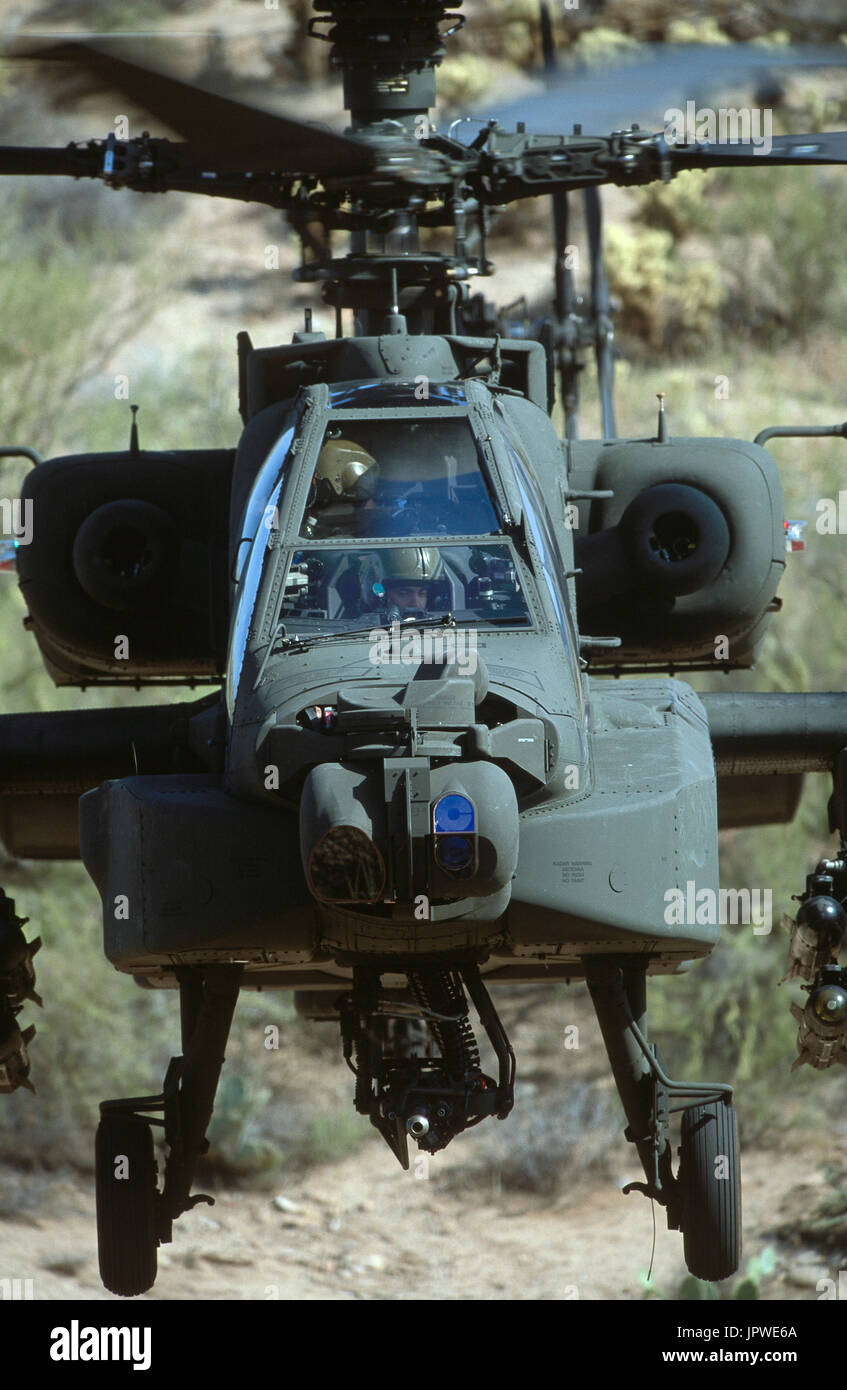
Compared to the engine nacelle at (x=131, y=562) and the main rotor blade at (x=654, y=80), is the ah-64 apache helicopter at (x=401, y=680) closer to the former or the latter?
the engine nacelle at (x=131, y=562)

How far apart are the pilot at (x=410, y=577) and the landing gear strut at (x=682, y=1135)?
1.36 meters

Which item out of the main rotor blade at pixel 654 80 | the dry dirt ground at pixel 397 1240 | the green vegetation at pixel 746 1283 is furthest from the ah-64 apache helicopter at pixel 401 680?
the dry dirt ground at pixel 397 1240

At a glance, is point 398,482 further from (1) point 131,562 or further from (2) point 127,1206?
(2) point 127,1206

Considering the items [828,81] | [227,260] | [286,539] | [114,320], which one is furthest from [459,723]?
[828,81]

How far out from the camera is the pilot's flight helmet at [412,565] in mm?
6656

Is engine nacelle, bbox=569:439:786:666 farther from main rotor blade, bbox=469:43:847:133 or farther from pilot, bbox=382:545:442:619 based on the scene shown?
pilot, bbox=382:545:442:619

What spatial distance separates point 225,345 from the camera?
1087 inches

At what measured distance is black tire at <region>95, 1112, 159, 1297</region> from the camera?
7.11m

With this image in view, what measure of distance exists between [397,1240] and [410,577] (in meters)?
9.83

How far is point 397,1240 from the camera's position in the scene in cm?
1547

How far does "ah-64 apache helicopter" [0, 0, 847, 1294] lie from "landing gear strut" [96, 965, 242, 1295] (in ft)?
0.05

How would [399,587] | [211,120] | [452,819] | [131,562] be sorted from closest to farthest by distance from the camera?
[452,819]
[399,587]
[211,120]
[131,562]

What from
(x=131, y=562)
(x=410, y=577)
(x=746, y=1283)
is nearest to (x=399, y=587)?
(x=410, y=577)

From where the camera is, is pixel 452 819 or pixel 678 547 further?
pixel 678 547
